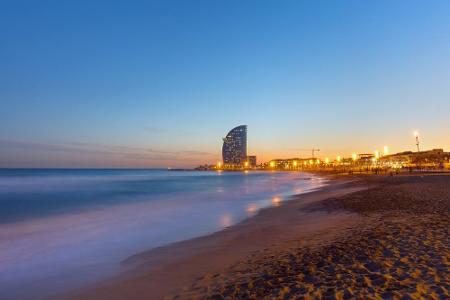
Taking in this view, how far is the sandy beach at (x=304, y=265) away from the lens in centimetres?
517

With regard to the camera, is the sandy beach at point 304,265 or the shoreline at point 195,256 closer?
the sandy beach at point 304,265

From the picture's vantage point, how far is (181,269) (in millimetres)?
7602

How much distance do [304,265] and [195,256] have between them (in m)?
3.37

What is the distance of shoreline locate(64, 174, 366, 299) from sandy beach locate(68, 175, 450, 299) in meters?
0.02

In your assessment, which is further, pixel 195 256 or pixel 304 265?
pixel 195 256

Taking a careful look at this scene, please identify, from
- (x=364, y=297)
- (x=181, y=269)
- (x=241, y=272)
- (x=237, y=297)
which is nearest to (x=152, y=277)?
(x=181, y=269)

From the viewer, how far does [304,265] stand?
6.52m

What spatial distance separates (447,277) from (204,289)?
407 centimetres

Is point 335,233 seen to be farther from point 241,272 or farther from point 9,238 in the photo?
point 9,238

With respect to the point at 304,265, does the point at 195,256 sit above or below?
below

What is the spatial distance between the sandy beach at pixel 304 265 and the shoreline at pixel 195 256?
0.02 m

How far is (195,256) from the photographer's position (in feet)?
28.8

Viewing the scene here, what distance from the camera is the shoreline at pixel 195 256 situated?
21.1ft

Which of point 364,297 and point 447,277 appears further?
point 447,277
